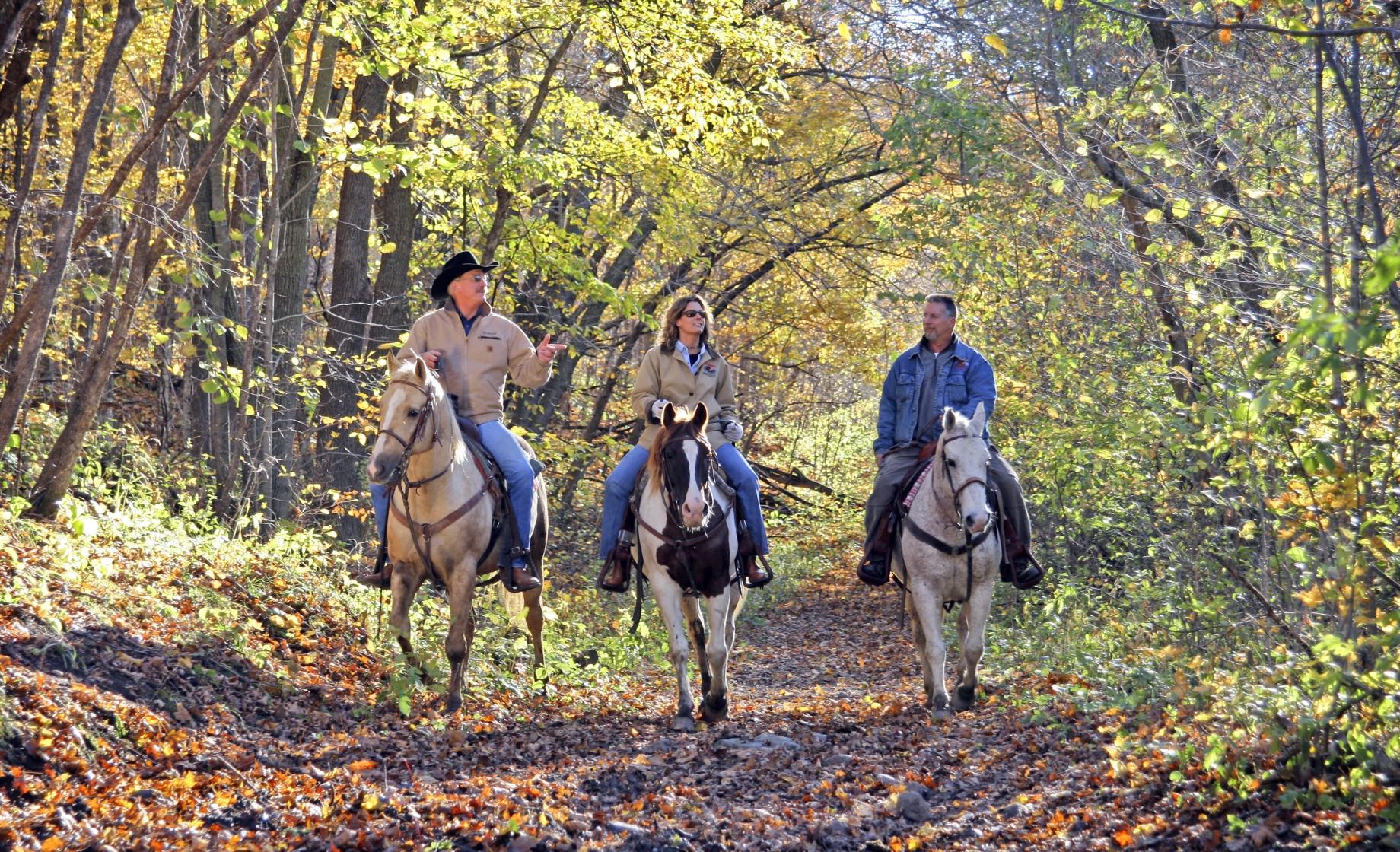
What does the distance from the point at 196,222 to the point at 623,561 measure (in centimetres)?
660

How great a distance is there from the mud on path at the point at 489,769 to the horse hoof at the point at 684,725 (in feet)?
0.40

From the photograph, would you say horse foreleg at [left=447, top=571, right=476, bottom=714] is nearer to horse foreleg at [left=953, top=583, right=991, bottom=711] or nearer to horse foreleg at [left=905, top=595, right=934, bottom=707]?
horse foreleg at [left=905, top=595, right=934, bottom=707]

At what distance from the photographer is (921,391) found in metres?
10.1

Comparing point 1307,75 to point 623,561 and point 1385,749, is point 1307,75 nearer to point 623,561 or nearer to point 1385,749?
point 1385,749

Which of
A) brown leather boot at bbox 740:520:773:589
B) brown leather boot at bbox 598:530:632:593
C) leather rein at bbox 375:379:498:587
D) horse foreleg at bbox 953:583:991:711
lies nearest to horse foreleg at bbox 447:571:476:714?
leather rein at bbox 375:379:498:587

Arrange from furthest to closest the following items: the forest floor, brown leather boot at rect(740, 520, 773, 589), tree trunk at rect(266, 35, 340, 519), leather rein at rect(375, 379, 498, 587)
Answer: tree trunk at rect(266, 35, 340, 519), brown leather boot at rect(740, 520, 773, 589), leather rein at rect(375, 379, 498, 587), the forest floor

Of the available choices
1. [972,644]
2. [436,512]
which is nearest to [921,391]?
[972,644]

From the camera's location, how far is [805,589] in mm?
21297

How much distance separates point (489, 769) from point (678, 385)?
11.5 feet

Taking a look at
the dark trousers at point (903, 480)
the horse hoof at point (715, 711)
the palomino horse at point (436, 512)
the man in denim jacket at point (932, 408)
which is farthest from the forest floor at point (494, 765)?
the dark trousers at point (903, 480)

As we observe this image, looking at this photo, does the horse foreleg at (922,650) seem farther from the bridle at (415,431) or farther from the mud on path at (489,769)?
the bridle at (415,431)

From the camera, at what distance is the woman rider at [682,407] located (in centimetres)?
975

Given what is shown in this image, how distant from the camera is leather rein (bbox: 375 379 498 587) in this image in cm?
843

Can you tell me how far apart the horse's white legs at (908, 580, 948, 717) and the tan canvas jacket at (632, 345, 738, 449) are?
188cm
